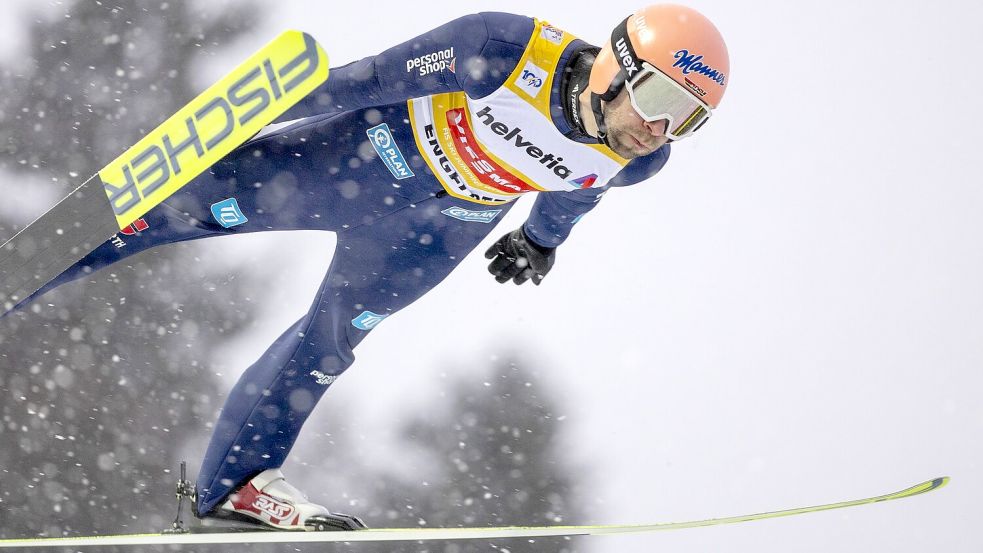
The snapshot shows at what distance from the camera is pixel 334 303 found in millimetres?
2311

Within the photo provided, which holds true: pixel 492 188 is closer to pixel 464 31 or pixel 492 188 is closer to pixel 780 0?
pixel 464 31

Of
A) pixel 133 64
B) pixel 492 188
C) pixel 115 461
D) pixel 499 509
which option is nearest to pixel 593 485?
pixel 499 509

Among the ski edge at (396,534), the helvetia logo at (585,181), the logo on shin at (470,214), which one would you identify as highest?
the logo on shin at (470,214)

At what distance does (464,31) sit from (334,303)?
811mm

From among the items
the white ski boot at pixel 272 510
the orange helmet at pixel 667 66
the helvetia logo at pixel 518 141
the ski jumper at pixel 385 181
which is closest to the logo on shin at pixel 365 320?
the ski jumper at pixel 385 181

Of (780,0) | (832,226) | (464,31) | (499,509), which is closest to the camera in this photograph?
(464,31)

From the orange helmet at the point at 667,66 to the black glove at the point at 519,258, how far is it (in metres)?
0.86

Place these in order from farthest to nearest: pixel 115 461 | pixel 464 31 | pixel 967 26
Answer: pixel 967 26 → pixel 115 461 → pixel 464 31

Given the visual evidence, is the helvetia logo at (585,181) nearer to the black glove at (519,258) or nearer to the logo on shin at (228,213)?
the black glove at (519,258)

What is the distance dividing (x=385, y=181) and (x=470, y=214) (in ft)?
0.80

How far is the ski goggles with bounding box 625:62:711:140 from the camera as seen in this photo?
1813mm

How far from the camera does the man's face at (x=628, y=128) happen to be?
185cm

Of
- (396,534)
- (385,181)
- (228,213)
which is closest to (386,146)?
(385,181)

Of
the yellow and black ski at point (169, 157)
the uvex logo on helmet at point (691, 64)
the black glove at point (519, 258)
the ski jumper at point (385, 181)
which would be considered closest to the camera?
the yellow and black ski at point (169, 157)
